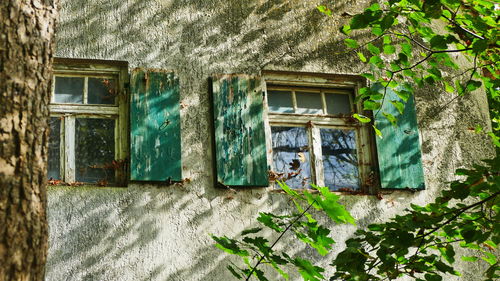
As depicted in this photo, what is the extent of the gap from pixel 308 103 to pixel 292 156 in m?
0.54

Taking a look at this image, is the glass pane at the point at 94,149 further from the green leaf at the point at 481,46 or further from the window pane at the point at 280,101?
the green leaf at the point at 481,46

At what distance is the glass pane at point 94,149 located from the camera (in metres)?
5.98

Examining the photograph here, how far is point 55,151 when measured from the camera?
598 centimetres

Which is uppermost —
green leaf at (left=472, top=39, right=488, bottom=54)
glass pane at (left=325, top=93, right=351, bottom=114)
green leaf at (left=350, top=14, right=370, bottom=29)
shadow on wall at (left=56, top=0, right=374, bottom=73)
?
shadow on wall at (left=56, top=0, right=374, bottom=73)

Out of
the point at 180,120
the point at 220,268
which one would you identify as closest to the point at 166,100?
the point at 180,120

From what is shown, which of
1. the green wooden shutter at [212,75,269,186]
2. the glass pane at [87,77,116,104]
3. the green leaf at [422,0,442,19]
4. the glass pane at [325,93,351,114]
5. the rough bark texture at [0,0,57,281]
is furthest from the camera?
the glass pane at [325,93,351,114]

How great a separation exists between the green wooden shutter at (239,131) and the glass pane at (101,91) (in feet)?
2.72

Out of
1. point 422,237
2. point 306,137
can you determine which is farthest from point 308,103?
point 422,237

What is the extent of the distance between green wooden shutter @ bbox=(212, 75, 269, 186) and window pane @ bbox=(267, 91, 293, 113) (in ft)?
0.69

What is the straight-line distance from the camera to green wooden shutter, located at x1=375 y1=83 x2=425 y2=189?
6445mm

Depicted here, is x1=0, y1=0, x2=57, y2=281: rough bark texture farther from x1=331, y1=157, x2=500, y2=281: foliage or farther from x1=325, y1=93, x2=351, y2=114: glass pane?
x1=325, y1=93, x2=351, y2=114: glass pane

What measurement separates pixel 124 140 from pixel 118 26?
99 cm

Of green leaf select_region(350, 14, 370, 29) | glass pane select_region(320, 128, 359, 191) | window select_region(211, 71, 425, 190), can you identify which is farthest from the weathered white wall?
green leaf select_region(350, 14, 370, 29)

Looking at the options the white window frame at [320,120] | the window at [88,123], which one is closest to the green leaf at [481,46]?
the white window frame at [320,120]
